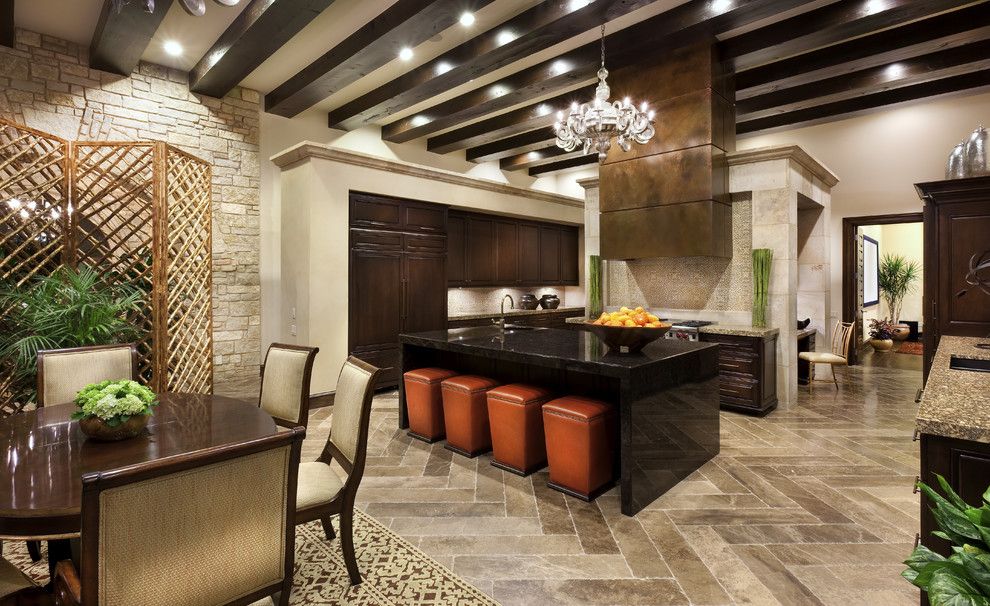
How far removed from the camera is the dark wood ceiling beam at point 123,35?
352cm

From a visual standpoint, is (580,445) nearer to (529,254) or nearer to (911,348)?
(529,254)

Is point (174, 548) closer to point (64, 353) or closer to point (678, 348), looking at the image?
point (64, 353)

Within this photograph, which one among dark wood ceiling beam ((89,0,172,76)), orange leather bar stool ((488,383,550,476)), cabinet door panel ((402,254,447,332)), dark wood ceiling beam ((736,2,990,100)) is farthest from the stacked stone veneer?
dark wood ceiling beam ((736,2,990,100))

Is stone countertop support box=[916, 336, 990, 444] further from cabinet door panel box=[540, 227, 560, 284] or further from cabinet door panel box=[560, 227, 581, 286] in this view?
cabinet door panel box=[560, 227, 581, 286]

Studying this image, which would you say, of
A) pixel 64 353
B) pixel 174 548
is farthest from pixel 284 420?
pixel 174 548

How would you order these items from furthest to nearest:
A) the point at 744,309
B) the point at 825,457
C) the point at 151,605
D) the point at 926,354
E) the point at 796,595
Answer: the point at 744,309, the point at 926,354, the point at 825,457, the point at 796,595, the point at 151,605

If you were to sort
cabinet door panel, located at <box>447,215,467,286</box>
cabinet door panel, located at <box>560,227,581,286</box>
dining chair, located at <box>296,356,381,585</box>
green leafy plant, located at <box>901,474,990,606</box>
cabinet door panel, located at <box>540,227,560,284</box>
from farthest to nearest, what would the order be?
cabinet door panel, located at <box>560,227,581,286</box> → cabinet door panel, located at <box>540,227,560,284</box> → cabinet door panel, located at <box>447,215,467,286</box> → dining chair, located at <box>296,356,381,585</box> → green leafy plant, located at <box>901,474,990,606</box>

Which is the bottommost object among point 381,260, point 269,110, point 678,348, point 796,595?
point 796,595

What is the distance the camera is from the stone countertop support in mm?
1311

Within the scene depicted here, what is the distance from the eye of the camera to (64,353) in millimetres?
2615

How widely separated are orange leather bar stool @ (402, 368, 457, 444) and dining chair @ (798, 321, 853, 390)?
13.1 feet

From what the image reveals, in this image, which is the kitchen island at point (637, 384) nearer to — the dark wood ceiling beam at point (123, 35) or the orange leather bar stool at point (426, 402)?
the orange leather bar stool at point (426, 402)

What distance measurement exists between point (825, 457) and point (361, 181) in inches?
190

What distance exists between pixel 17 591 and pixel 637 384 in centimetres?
248
